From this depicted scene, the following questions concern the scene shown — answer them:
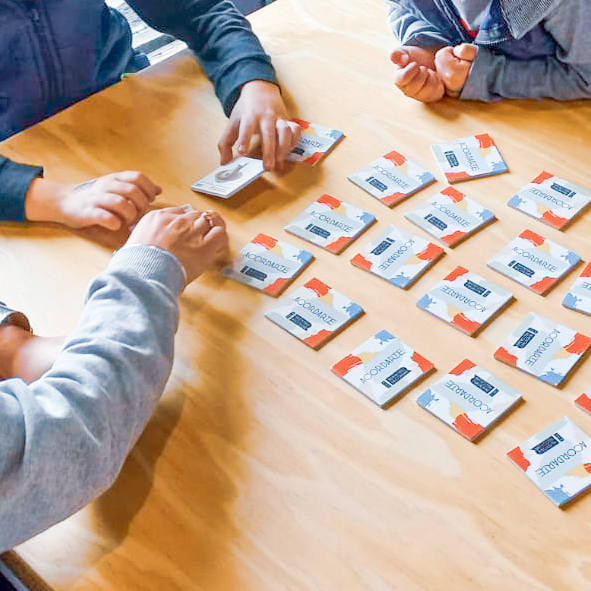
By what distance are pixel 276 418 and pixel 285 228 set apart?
319 mm

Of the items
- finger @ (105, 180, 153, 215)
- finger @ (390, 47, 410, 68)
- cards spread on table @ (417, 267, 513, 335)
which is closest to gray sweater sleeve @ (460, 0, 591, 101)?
finger @ (390, 47, 410, 68)

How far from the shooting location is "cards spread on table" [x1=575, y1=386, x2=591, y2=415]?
2.68 feet

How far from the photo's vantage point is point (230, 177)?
45.8 inches

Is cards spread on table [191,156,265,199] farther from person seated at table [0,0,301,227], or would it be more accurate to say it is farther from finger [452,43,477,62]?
finger [452,43,477,62]

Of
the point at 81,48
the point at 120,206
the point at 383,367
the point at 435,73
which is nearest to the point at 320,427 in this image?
the point at 383,367

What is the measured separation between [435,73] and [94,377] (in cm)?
76

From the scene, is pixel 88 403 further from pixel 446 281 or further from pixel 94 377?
pixel 446 281

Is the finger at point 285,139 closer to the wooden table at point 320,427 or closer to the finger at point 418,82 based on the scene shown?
the wooden table at point 320,427

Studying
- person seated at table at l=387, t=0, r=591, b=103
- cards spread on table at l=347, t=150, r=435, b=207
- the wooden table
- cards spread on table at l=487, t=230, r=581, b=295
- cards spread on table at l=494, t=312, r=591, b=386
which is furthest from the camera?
person seated at table at l=387, t=0, r=591, b=103

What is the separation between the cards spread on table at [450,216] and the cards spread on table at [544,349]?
0.54 ft

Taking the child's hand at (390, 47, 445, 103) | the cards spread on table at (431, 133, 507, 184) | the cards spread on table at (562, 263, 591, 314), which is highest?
the child's hand at (390, 47, 445, 103)

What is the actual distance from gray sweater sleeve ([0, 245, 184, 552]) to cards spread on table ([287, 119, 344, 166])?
339 mm

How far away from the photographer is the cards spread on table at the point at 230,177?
1.14 meters

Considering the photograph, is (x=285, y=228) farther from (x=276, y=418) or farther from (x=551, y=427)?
(x=551, y=427)
